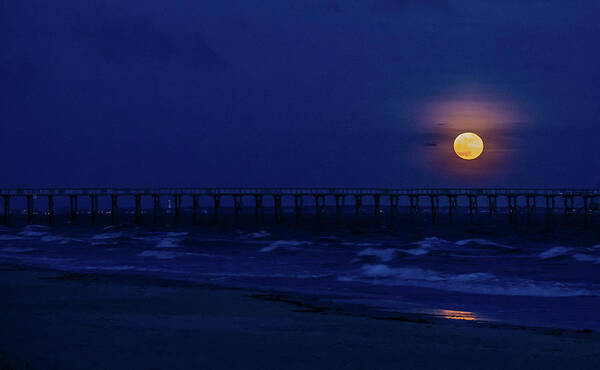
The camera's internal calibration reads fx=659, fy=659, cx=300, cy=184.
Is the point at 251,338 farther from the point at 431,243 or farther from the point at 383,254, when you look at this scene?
the point at 431,243

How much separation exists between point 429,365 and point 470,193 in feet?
202

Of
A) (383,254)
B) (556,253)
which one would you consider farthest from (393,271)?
(556,253)

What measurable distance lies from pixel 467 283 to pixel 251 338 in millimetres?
10836

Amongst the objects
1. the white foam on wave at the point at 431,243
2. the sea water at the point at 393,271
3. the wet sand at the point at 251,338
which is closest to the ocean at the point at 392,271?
the sea water at the point at 393,271

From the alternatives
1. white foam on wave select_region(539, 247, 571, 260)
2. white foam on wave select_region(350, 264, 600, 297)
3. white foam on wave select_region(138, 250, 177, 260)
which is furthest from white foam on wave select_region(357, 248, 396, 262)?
white foam on wave select_region(138, 250, 177, 260)

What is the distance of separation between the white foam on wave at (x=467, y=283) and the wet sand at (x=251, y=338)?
18.1ft

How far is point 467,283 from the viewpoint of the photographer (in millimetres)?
18656

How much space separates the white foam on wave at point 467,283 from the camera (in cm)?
1655

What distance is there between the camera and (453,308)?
13367mm

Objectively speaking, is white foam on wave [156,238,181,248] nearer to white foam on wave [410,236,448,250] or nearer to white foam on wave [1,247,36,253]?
white foam on wave [1,247,36,253]

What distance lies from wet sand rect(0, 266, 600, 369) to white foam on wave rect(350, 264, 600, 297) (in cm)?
551

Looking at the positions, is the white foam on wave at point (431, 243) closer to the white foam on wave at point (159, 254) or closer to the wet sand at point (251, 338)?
the white foam on wave at point (159, 254)

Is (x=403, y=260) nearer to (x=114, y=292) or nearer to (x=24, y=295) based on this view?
Answer: (x=114, y=292)

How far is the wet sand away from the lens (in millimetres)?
7742
